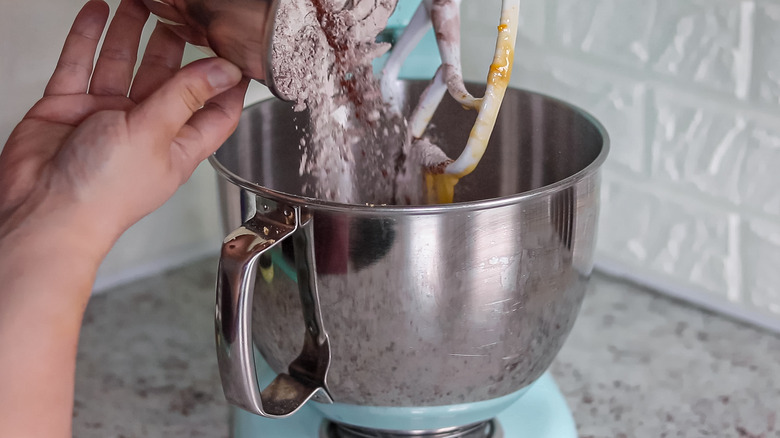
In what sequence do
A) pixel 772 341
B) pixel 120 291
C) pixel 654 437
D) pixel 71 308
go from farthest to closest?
pixel 120 291, pixel 772 341, pixel 654 437, pixel 71 308

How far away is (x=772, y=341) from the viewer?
0.77 metres

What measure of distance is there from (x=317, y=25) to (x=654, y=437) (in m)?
0.40

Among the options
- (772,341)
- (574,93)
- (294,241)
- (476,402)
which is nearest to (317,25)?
(294,241)

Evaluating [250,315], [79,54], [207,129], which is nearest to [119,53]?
[79,54]

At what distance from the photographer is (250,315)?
49 cm

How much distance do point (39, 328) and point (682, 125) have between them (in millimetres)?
591

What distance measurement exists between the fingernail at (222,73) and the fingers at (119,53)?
0.14 m

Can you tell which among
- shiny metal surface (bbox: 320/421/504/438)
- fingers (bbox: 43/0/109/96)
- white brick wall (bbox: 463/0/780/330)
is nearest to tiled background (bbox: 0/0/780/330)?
white brick wall (bbox: 463/0/780/330)

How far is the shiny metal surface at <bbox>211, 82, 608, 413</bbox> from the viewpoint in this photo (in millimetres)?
478

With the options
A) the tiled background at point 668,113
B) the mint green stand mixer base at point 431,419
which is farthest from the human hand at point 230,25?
the tiled background at point 668,113

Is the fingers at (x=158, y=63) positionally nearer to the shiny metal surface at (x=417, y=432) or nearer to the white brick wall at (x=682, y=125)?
the shiny metal surface at (x=417, y=432)

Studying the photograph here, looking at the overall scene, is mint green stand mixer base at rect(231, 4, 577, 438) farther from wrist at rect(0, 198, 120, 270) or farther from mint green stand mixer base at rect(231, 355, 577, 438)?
wrist at rect(0, 198, 120, 270)

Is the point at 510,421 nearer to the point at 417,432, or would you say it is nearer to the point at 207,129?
the point at 417,432

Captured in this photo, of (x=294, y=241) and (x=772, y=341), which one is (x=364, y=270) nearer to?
(x=294, y=241)
